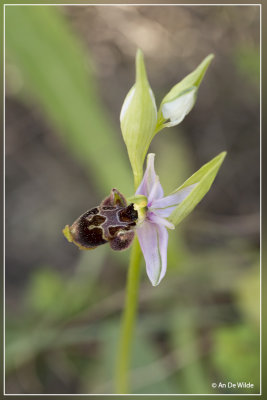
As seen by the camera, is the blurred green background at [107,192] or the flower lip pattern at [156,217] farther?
the blurred green background at [107,192]

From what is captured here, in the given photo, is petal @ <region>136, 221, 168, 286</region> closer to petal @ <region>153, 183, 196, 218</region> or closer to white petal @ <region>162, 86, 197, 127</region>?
petal @ <region>153, 183, 196, 218</region>

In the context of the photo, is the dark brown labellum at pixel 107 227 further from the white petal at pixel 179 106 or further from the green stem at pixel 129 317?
the white petal at pixel 179 106

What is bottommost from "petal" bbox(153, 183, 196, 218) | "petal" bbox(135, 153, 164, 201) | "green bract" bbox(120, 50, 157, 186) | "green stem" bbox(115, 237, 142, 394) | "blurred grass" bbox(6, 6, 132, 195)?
"green stem" bbox(115, 237, 142, 394)

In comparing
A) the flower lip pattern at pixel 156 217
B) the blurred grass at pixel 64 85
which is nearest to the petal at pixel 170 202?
the flower lip pattern at pixel 156 217

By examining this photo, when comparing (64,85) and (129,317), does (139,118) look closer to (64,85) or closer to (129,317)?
(129,317)

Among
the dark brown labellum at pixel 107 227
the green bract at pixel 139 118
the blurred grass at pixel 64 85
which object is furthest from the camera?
the blurred grass at pixel 64 85

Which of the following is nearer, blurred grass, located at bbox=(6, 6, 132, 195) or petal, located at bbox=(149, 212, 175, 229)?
petal, located at bbox=(149, 212, 175, 229)

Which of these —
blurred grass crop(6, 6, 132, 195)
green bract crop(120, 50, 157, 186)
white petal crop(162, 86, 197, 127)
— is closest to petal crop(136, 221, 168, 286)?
green bract crop(120, 50, 157, 186)
